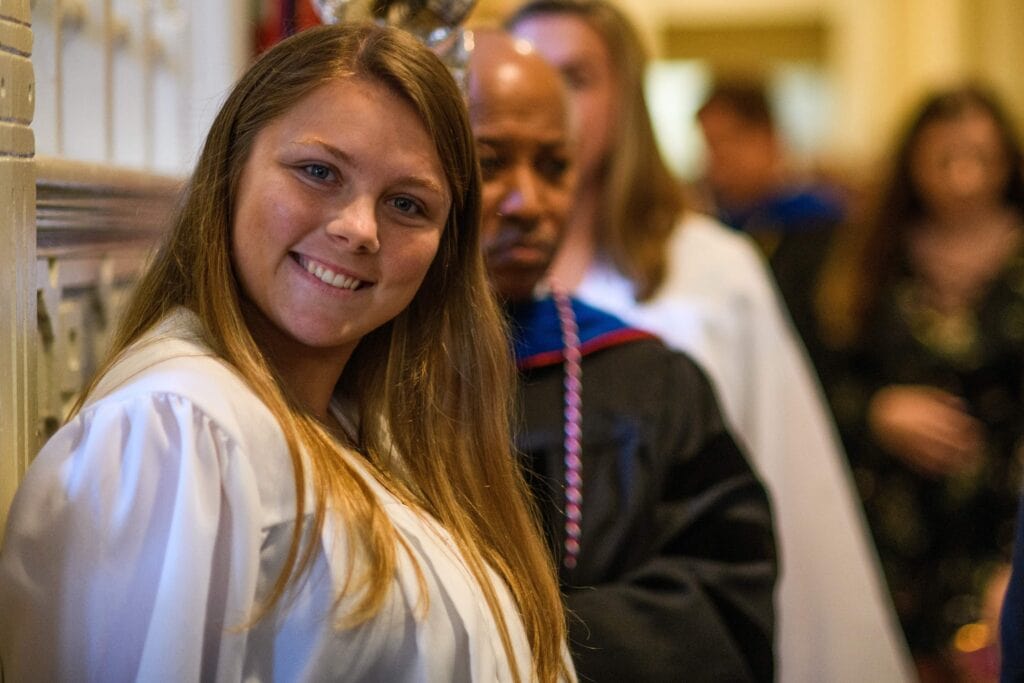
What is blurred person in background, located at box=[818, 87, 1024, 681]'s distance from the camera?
3.03 m

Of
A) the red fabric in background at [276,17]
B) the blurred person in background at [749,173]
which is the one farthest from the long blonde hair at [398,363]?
the blurred person in background at [749,173]

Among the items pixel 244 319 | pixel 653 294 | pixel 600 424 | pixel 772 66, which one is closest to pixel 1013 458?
pixel 653 294

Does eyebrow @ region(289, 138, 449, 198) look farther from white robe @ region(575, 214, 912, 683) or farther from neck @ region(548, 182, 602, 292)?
white robe @ region(575, 214, 912, 683)

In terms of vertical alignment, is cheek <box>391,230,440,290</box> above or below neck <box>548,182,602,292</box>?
above

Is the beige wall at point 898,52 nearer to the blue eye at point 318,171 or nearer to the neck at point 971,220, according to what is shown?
the neck at point 971,220

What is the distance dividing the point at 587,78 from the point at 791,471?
0.89m

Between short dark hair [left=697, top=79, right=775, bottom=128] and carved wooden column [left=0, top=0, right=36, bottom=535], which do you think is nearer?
carved wooden column [left=0, top=0, right=36, bottom=535]

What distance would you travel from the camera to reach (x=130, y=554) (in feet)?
3.60

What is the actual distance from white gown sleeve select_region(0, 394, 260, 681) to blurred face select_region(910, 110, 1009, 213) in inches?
98.5

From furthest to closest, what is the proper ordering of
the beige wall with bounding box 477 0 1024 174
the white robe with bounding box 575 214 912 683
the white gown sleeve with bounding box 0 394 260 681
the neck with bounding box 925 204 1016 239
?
the beige wall with bounding box 477 0 1024 174 → the neck with bounding box 925 204 1016 239 → the white robe with bounding box 575 214 912 683 → the white gown sleeve with bounding box 0 394 260 681

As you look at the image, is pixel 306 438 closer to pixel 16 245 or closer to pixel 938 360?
pixel 16 245

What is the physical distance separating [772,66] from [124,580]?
7638mm

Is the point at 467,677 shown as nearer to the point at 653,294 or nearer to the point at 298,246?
A: the point at 298,246

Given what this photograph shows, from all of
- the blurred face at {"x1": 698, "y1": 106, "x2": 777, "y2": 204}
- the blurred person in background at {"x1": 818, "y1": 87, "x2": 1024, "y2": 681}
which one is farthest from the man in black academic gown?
the blurred face at {"x1": 698, "y1": 106, "x2": 777, "y2": 204}
